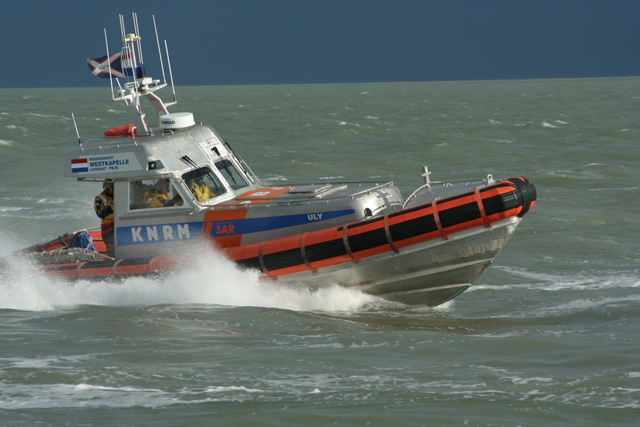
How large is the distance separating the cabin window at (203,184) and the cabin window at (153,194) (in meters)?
0.17

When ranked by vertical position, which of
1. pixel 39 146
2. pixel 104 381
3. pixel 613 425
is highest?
pixel 39 146

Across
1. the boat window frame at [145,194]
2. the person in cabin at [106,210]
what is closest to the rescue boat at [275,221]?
the boat window frame at [145,194]

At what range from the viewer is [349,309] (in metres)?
8.16

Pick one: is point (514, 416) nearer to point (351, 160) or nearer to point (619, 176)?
point (619, 176)

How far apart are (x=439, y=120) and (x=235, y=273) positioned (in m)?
30.9

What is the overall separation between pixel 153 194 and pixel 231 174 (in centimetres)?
96

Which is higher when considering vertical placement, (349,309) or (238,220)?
(238,220)

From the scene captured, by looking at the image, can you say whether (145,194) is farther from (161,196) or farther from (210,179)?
(210,179)

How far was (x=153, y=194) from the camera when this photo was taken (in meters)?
8.45

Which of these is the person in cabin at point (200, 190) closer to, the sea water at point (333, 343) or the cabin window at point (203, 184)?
the cabin window at point (203, 184)

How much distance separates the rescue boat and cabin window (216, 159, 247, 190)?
0.05ft

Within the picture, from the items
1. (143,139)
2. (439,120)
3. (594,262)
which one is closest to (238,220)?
(143,139)

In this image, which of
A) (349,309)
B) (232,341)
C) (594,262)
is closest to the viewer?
(232,341)

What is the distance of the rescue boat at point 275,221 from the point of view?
760 cm
